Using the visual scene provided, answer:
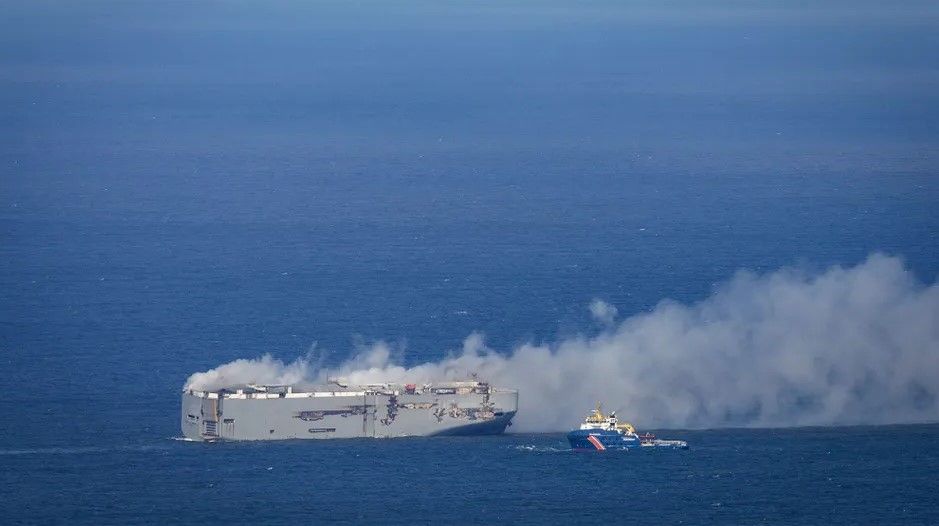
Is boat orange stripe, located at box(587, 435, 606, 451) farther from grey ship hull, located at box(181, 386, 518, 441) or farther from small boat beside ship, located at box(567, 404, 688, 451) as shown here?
grey ship hull, located at box(181, 386, 518, 441)

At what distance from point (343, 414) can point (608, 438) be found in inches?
447

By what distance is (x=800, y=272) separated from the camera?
12344 centimetres

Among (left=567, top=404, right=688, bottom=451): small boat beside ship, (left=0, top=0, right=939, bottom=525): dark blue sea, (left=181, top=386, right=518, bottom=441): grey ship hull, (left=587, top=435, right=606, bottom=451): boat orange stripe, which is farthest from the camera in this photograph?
(left=181, top=386, right=518, bottom=441): grey ship hull

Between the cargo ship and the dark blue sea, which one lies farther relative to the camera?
the cargo ship

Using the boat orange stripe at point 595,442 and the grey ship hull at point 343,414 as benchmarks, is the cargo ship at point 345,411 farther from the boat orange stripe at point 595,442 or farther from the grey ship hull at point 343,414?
the boat orange stripe at point 595,442

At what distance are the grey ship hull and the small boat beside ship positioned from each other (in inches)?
178

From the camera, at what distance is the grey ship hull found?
9838 cm

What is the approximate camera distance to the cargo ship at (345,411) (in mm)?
98438

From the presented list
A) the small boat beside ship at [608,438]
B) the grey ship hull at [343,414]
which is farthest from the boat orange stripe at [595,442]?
the grey ship hull at [343,414]

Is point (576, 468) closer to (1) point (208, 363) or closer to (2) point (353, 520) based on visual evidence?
(2) point (353, 520)

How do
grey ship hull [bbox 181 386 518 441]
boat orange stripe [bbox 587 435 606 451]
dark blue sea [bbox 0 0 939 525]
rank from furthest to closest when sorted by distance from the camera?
grey ship hull [bbox 181 386 518 441]
boat orange stripe [bbox 587 435 606 451]
dark blue sea [bbox 0 0 939 525]

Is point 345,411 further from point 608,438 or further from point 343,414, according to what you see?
point 608,438

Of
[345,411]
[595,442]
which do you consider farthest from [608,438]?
[345,411]

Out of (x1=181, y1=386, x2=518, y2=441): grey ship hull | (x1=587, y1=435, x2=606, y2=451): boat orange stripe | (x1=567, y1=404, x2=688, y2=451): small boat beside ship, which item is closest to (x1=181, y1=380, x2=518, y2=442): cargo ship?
(x1=181, y1=386, x2=518, y2=441): grey ship hull
